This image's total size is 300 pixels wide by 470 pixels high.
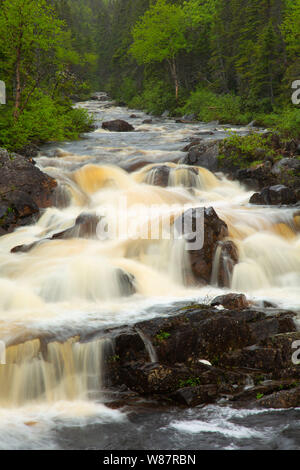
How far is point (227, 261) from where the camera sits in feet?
28.1

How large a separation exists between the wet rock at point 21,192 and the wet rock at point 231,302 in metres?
6.41

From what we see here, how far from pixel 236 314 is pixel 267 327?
47 centimetres

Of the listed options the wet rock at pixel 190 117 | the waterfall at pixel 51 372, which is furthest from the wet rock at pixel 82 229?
the wet rock at pixel 190 117

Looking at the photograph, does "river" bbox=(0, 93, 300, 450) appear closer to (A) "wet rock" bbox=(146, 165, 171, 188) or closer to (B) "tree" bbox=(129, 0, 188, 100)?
(A) "wet rock" bbox=(146, 165, 171, 188)

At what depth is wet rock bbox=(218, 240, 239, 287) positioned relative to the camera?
8328 mm

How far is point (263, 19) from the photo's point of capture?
1394 inches

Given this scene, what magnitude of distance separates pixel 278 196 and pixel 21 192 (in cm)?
723

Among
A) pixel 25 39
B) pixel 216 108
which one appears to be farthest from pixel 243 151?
pixel 216 108

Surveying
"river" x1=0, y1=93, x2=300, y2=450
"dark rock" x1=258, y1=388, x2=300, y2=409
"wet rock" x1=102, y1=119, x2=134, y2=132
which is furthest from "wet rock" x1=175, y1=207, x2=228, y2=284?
"wet rock" x1=102, y1=119, x2=134, y2=132

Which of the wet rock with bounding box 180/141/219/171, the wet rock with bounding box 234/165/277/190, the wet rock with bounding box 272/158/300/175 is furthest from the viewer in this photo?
the wet rock with bounding box 180/141/219/171

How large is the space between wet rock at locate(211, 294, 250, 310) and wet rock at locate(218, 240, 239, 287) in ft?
4.81

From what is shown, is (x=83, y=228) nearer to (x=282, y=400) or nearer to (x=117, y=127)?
(x=282, y=400)

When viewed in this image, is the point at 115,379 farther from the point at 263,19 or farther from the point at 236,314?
the point at 263,19
